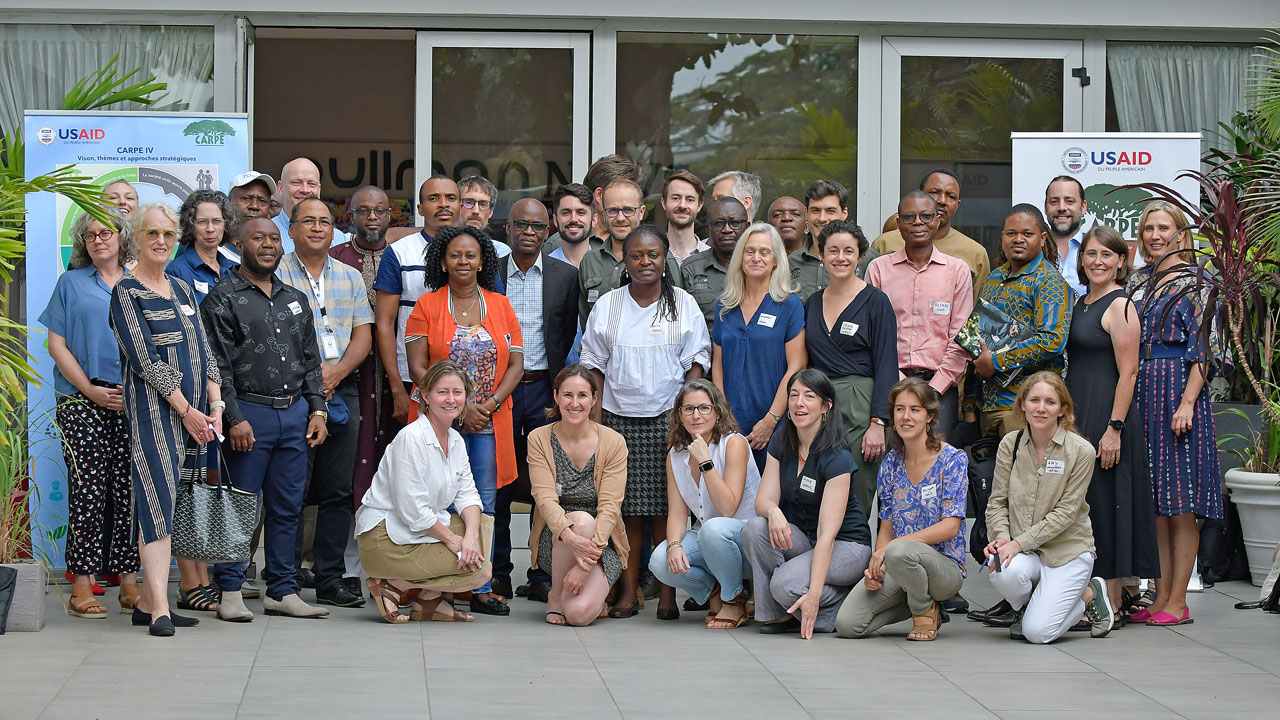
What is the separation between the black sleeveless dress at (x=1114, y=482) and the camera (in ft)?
20.4

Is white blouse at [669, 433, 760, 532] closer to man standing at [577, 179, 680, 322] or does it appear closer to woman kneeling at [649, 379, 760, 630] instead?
woman kneeling at [649, 379, 760, 630]

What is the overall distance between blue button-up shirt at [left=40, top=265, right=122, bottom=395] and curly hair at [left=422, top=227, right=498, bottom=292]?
1.41 meters

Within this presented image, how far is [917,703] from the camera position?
15.5 ft

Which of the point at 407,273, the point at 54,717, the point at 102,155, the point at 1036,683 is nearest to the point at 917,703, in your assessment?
the point at 1036,683

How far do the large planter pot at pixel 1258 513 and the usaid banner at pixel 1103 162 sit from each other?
6.77 ft

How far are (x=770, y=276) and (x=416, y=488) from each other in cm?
186

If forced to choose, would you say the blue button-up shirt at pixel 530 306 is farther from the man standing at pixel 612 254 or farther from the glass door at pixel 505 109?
the glass door at pixel 505 109

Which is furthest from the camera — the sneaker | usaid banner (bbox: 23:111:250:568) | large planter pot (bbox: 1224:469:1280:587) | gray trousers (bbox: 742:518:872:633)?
usaid banner (bbox: 23:111:250:568)

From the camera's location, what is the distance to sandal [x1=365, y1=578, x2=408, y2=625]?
19.9 feet

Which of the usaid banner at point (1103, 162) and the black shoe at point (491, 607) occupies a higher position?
the usaid banner at point (1103, 162)

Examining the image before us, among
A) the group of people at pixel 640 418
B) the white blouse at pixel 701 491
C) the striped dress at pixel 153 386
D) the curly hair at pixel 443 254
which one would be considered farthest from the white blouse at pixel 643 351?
the striped dress at pixel 153 386

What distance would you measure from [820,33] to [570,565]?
483 cm

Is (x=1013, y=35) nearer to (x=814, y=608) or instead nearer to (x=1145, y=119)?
(x=1145, y=119)

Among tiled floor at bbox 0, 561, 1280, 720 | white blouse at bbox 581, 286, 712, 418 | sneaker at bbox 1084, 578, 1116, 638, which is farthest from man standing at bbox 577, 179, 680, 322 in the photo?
sneaker at bbox 1084, 578, 1116, 638
